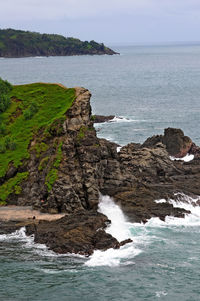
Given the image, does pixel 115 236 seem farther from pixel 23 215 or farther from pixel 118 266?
pixel 23 215

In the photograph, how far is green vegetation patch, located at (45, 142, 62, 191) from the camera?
56281 mm

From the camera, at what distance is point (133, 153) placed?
7000 centimetres

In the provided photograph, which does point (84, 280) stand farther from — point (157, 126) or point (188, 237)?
point (157, 126)

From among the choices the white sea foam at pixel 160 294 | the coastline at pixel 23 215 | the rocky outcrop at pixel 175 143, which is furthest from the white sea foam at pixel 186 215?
the rocky outcrop at pixel 175 143

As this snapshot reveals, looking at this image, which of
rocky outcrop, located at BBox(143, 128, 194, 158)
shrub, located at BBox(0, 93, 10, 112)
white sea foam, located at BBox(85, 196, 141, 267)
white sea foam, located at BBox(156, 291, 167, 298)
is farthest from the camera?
rocky outcrop, located at BBox(143, 128, 194, 158)

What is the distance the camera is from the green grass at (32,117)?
63.1 meters

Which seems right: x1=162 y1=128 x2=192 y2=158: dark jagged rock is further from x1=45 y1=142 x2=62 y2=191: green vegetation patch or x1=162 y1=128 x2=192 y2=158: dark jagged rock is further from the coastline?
the coastline

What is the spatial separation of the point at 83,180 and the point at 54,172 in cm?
347

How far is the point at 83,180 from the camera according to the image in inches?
2259

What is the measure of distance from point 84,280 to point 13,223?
45.2 feet

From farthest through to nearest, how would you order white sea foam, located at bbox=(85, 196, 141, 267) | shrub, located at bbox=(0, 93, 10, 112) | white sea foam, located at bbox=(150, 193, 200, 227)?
1. shrub, located at bbox=(0, 93, 10, 112)
2. white sea foam, located at bbox=(150, 193, 200, 227)
3. white sea foam, located at bbox=(85, 196, 141, 267)

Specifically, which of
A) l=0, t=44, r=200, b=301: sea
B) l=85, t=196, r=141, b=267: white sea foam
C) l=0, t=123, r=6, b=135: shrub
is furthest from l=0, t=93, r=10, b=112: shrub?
l=0, t=44, r=200, b=301: sea

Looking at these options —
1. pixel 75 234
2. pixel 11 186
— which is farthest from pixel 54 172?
pixel 75 234

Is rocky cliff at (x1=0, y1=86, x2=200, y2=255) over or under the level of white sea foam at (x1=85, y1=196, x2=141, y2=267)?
over
